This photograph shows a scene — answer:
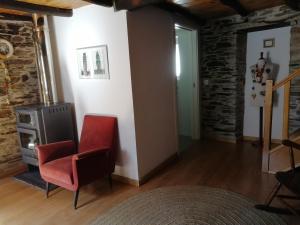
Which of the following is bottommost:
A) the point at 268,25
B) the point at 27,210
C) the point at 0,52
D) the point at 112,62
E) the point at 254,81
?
the point at 27,210

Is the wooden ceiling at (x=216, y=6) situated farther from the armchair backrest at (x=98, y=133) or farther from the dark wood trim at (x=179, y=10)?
the armchair backrest at (x=98, y=133)

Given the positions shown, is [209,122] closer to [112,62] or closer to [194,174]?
[194,174]

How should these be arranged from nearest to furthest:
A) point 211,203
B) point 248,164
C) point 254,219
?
point 254,219, point 211,203, point 248,164

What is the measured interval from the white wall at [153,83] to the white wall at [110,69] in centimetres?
9

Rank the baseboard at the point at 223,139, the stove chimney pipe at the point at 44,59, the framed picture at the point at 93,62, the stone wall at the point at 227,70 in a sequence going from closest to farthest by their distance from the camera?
the framed picture at the point at 93,62, the stove chimney pipe at the point at 44,59, the stone wall at the point at 227,70, the baseboard at the point at 223,139

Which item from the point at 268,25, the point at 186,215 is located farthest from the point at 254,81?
the point at 186,215

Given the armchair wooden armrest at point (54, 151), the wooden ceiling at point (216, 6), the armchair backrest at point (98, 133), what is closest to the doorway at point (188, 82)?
the wooden ceiling at point (216, 6)

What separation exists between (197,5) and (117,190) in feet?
8.81

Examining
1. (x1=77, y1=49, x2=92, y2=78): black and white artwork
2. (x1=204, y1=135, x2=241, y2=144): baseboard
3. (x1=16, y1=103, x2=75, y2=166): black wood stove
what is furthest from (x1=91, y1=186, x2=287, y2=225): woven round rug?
(x1=204, y1=135, x2=241, y2=144): baseboard

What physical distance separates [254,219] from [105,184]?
5.70 ft

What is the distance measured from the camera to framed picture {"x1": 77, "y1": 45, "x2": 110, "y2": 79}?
2.73 m

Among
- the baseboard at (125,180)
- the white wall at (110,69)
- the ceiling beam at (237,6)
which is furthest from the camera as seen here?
the ceiling beam at (237,6)

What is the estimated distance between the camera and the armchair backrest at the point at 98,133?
2.79 meters

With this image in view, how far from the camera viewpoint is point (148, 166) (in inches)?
118
